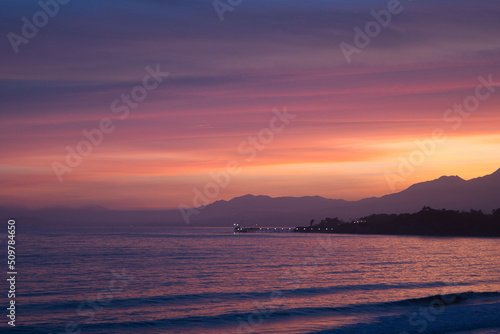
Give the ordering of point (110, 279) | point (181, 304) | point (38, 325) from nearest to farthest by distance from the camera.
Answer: point (38, 325) → point (181, 304) → point (110, 279)

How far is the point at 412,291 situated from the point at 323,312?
10193 mm

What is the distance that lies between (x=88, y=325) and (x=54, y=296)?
8.48 metres

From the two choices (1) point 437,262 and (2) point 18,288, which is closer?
(2) point 18,288

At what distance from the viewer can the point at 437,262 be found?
182 ft

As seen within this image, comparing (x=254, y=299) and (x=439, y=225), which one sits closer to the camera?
(x=254, y=299)

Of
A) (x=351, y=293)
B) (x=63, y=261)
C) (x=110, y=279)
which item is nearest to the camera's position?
(x=351, y=293)

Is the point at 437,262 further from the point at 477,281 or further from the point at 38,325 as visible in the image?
the point at 38,325

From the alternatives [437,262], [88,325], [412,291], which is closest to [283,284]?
[412,291]

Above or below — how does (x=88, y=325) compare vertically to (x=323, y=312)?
above

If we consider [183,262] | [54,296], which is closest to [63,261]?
[183,262]

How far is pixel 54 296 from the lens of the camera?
30.7 meters

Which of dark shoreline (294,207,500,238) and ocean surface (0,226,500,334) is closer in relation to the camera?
ocean surface (0,226,500,334)

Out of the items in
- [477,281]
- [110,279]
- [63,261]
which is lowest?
[477,281]

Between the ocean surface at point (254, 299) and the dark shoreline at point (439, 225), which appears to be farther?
the dark shoreline at point (439, 225)
